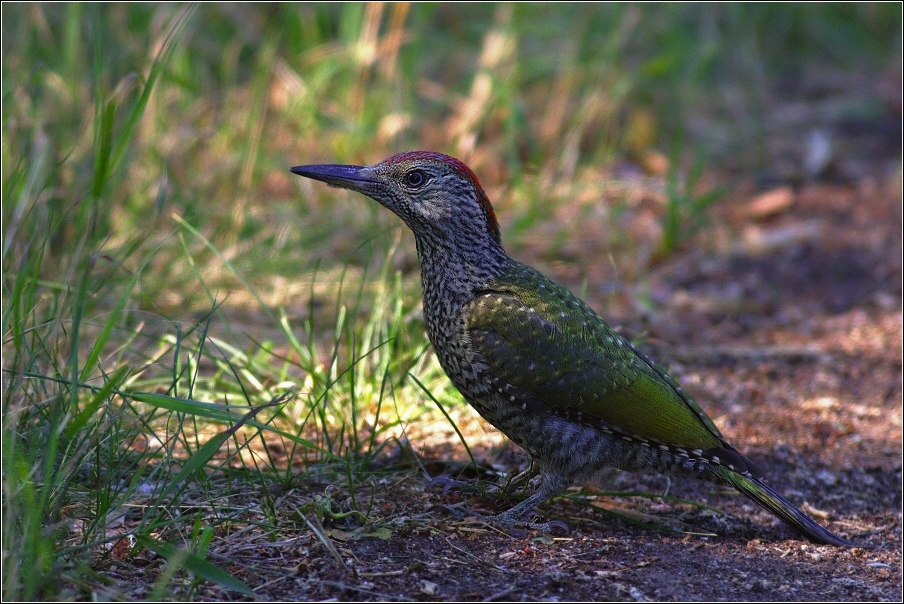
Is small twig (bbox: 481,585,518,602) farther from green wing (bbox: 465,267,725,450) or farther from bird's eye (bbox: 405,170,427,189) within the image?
bird's eye (bbox: 405,170,427,189)

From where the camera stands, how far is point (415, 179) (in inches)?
158

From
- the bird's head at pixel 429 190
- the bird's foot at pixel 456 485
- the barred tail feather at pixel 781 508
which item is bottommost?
the barred tail feather at pixel 781 508

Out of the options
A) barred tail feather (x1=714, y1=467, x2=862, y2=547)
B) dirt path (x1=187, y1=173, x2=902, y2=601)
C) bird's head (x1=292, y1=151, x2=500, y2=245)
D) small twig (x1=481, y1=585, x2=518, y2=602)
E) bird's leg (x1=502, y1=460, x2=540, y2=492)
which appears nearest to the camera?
small twig (x1=481, y1=585, x2=518, y2=602)

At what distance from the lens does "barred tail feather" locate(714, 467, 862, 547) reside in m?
3.65

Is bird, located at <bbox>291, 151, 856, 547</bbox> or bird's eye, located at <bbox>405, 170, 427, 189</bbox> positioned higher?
bird's eye, located at <bbox>405, 170, 427, 189</bbox>

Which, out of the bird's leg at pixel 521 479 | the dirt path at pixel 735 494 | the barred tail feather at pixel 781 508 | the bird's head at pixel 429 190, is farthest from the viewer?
the bird's head at pixel 429 190

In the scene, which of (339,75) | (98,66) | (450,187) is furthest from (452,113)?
(98,66)

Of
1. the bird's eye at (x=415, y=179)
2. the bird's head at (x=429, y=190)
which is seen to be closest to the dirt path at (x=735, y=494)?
the bird's head at (x=429, y=190)

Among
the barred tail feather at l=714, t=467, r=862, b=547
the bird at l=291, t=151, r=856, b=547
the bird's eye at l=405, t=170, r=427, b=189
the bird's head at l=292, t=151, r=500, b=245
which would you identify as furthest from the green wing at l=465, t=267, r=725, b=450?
the bird's eye at l=405, t=170, r=427, b=189

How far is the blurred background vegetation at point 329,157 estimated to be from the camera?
154 inches

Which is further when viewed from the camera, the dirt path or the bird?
the bird

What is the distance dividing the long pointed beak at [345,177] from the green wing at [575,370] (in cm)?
65

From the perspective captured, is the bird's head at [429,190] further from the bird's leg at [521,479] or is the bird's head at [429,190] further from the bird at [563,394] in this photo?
the bird's leg at [521,479]

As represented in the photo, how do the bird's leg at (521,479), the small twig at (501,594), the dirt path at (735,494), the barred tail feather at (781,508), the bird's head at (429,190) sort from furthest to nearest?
the bird's head at (429,190), the bird's leg at (521,479), the barred tail feather at (781,508), the dirt path at (735,494), the small twig at (501,594)
